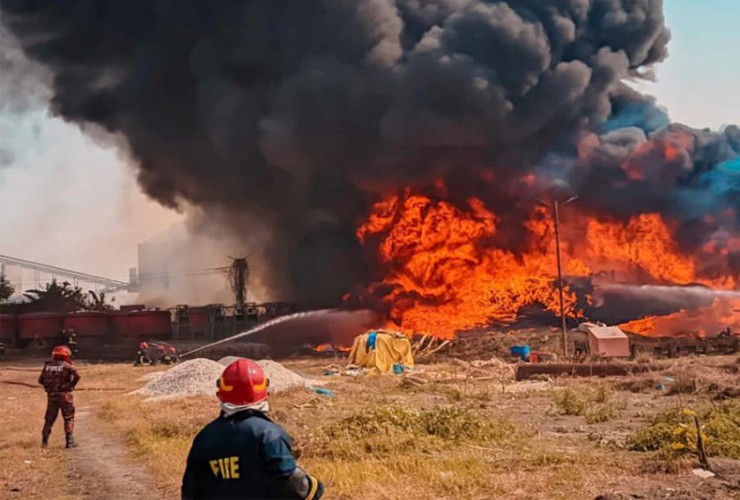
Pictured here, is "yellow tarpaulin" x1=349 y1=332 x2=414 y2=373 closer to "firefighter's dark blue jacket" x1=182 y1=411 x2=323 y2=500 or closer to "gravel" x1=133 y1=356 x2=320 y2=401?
"gravel" x1=133 y1=356 x2=320 y2=401

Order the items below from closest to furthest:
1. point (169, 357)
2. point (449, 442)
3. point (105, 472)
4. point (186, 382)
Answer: point (105, 472) → point (449, 442) → point (186, 382) → point (169, 357)

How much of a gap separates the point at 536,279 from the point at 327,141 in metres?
14.4

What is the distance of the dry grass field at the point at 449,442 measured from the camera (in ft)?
30.8

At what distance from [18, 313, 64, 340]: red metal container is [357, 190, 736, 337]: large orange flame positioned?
22.5 m

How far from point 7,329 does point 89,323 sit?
19.8ft

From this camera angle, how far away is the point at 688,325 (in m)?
43.6

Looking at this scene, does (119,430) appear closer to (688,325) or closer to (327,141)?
(327,141)

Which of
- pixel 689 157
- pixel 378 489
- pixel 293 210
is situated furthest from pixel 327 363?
pixel 378 489

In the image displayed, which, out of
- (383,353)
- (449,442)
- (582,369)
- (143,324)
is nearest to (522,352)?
(383,353)

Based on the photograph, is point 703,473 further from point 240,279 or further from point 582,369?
point 240,279

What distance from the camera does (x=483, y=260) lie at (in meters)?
43.4

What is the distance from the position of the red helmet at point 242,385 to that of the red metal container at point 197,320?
47887 millimetres

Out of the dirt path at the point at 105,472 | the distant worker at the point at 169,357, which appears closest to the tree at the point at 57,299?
the distant worker at the point at 169,357

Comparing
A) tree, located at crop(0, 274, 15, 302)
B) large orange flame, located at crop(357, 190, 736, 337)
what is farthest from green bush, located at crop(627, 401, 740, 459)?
tree, located at crop(0, 274, 15, 302)
